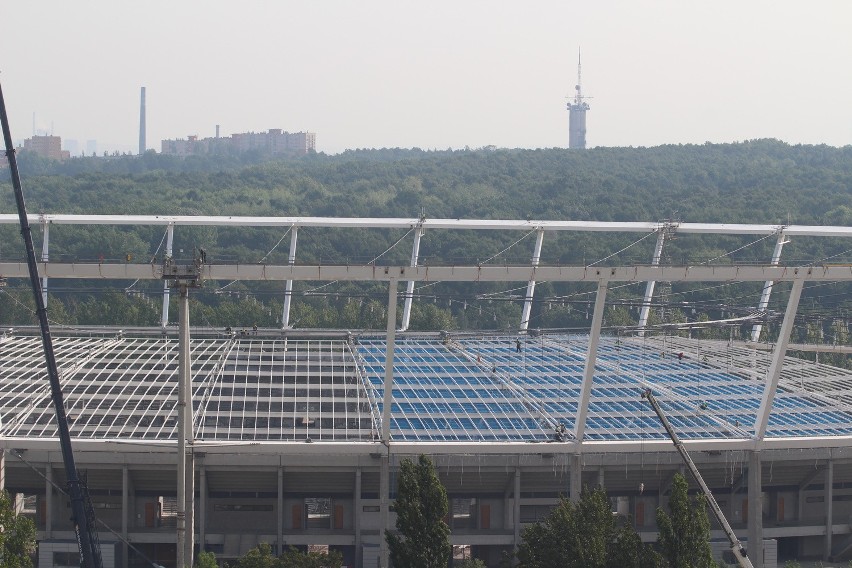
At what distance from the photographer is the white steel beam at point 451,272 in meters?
37.7

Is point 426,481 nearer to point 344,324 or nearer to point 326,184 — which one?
point 344,324

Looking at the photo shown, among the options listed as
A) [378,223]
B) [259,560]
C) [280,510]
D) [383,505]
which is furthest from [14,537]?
[378,223]

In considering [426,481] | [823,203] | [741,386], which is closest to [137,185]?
[823,203]

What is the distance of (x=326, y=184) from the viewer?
563 ft

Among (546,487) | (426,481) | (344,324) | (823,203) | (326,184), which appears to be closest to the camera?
(426,481)

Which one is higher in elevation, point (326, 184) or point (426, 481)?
point (326, 184)

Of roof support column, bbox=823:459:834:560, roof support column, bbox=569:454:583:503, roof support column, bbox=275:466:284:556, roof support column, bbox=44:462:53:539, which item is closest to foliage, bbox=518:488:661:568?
roof support column, bbox=569:454:583:503

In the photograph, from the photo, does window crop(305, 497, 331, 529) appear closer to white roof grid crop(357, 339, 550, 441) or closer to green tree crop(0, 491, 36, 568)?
white roof grid crop(357, 339, 550, 441)

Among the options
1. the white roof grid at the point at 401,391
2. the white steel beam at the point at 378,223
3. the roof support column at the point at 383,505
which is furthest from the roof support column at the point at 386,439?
the white steel beam at the point at 378,223

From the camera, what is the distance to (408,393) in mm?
46375

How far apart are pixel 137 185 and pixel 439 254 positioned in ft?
178

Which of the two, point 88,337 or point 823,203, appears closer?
point 88,337

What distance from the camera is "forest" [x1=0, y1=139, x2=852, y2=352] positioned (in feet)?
287

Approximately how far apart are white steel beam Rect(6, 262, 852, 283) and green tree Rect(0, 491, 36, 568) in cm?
665
